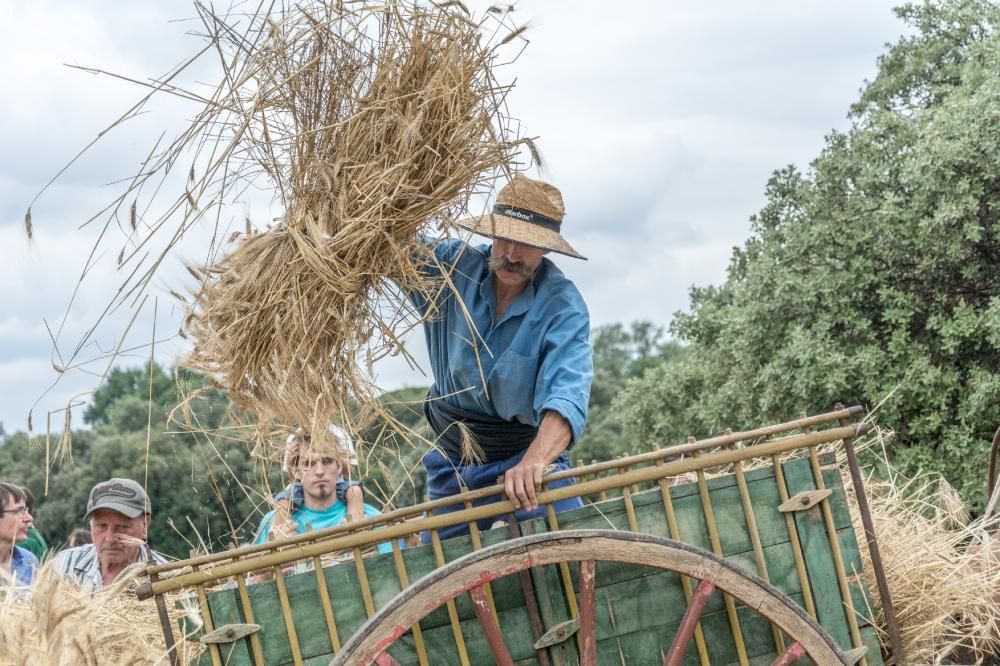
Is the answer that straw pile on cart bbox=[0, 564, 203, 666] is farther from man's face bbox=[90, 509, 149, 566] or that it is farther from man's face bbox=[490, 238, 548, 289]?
man's face bbox=[90, 509, 149, 566]

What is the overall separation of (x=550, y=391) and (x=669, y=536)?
2.01ft

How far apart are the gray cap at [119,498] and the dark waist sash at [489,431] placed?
151 cm

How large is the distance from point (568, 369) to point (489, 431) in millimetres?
520

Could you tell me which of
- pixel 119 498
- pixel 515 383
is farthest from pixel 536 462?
pixel 119 498

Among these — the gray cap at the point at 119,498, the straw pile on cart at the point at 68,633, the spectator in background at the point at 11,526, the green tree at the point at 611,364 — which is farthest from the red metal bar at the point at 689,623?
the green tree at the point at 611,364

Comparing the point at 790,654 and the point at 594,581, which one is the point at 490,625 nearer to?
the point at 594,581

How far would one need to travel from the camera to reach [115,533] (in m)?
4.53

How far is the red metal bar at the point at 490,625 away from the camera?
2.60 m

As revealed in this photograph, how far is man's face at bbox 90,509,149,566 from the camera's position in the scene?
4531 mm

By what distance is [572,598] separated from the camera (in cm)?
271

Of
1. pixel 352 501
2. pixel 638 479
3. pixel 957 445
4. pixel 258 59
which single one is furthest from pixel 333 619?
pixel 957 445

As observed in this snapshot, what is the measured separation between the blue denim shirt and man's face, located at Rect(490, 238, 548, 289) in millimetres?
42

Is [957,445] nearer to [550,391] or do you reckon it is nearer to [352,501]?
[352,501]

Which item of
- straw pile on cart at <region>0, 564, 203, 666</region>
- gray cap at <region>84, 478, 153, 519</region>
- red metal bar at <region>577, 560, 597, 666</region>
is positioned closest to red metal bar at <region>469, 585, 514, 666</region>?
red metal bar at <region>577, 560, 597, 666</region>
